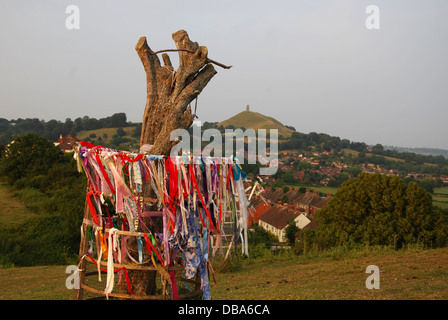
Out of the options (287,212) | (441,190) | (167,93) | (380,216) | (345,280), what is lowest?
(287,212)

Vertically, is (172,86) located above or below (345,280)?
above

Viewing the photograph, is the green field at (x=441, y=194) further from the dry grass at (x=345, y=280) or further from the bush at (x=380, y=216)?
the dry grass at (x=345, y=280)

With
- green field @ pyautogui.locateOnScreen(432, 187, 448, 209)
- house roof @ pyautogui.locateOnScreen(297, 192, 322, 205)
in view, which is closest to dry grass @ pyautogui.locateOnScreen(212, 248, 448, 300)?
house roof @ pyautogui.locateOnScreen(297, 192, 322, 205)

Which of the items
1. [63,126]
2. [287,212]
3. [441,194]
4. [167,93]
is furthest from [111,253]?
[63,126]

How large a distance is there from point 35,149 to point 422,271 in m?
49.1

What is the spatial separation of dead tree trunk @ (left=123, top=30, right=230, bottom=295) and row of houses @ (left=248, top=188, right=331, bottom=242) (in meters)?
44.9

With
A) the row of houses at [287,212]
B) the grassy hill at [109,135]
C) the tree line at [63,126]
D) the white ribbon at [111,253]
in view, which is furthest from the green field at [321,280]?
the tree line at [63,126]

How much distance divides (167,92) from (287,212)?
62467 millimetres

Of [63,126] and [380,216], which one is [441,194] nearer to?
[380,216]

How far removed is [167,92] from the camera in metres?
5.16

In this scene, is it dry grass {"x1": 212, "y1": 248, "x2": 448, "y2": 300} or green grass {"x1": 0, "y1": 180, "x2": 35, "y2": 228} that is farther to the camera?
green grass {"x1": 0, "y1": 180, "x2": 35, "y2": 228}

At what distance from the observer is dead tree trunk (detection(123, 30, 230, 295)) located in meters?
4.92

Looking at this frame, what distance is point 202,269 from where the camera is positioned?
4887 millimetres

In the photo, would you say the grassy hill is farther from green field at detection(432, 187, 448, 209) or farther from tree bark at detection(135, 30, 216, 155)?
tree bark at detection(135, 30, 216, 155)
